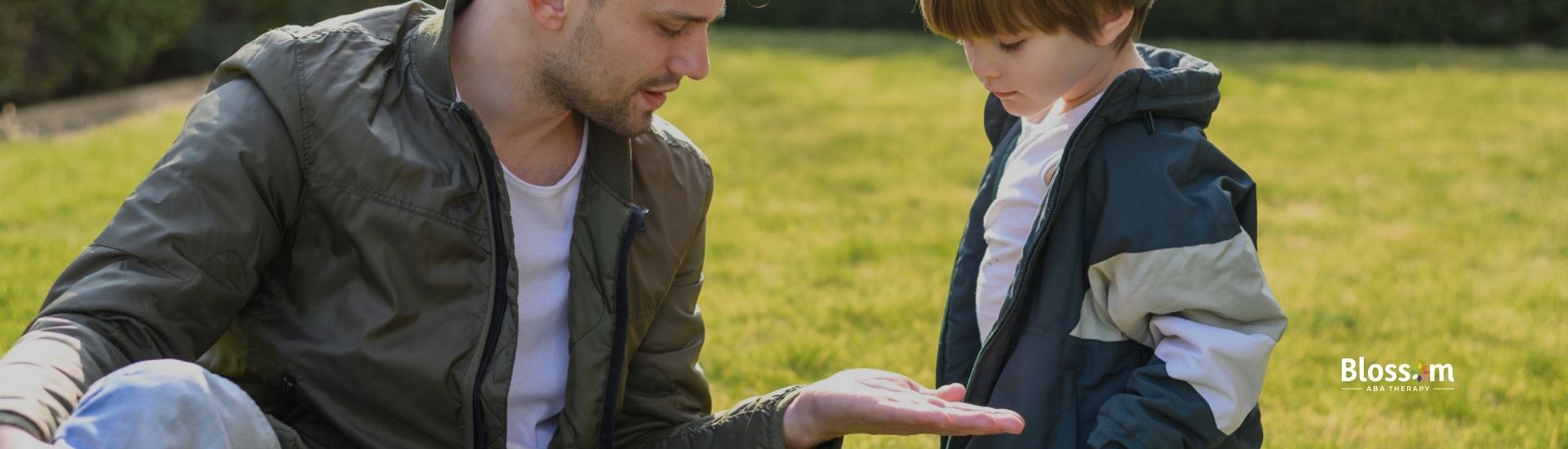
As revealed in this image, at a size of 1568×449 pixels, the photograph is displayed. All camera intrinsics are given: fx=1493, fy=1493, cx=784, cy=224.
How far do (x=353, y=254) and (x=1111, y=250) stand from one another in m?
1.22

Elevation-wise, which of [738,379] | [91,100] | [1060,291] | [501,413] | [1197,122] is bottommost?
[91,100]

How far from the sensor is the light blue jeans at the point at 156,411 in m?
1.83

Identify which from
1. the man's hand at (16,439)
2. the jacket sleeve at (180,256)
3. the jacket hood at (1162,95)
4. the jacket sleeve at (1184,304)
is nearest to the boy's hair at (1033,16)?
the jacket hood at (1162,95)

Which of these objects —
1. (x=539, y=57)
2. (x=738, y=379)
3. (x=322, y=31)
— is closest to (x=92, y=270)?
(x=322, y=31)

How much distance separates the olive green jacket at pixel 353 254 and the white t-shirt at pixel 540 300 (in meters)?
0.05

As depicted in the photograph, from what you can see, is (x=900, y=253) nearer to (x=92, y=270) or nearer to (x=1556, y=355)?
(x=1556, y=355)

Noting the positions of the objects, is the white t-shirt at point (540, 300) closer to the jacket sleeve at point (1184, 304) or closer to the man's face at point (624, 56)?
the man's face at point (624, 56)

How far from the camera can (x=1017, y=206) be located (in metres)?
2.62

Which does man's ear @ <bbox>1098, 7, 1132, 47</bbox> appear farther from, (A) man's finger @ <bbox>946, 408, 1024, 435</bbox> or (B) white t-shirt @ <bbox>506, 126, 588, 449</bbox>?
(B) white t-shirt @ <bbox>506, 126, 588, 449</bbox>

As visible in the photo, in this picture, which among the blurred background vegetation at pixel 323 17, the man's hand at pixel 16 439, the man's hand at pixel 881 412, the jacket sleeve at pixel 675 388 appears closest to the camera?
the man's hand at pixel 16 439

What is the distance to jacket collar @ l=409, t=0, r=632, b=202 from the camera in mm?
2465

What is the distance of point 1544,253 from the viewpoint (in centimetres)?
533

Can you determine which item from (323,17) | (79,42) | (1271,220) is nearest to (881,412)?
(1271,220)

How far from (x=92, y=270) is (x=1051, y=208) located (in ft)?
4.77
